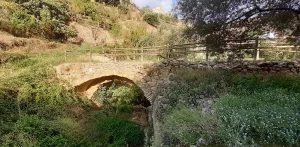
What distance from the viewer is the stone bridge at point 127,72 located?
10.4m

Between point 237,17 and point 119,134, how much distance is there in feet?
20.6

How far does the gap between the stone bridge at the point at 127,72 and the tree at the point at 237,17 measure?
1.45m

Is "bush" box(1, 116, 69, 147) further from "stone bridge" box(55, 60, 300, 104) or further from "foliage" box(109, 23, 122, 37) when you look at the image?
"foliage" box(109, 23, 122, 37)

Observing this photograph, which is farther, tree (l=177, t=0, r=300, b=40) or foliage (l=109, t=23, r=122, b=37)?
foliage (l=109, t=23, r=122, b=37)

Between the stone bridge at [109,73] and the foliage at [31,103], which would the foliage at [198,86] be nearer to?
the stone bridge at [109,73]

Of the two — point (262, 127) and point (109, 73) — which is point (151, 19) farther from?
point (262, 127)

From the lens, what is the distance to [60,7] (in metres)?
20.2

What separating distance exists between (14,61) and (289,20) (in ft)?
46.5

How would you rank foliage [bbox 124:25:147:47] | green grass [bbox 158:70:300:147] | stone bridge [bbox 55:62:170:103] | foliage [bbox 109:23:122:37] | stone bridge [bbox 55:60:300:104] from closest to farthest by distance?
green grass [bbox 158:70:300:147]
stone bridge [bbox 55:60:300:104]
stone bridge [bbox 55:62:170:103]
foliage [bbox 124:25:147:47]
foliage [bbox 109:23:122:37]

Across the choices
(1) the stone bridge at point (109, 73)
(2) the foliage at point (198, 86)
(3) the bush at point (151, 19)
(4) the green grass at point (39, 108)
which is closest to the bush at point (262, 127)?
(2) the foliage at point (198, 86)

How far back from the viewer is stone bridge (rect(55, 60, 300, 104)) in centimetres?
1041

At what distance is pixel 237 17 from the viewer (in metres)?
7.66

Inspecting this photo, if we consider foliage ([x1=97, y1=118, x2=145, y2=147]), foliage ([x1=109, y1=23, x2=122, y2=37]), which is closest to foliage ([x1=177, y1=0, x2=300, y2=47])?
foliage ([x1=97, y1=118, x2=145, y2=147])

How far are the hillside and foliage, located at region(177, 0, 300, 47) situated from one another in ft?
18.5
